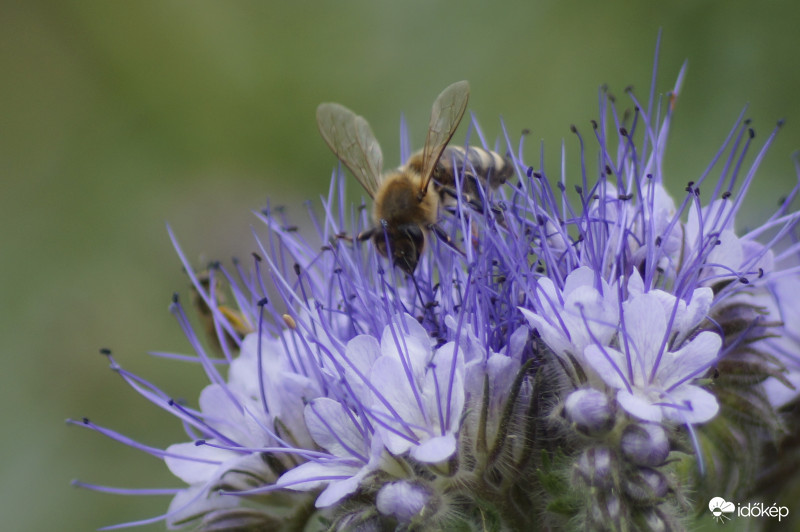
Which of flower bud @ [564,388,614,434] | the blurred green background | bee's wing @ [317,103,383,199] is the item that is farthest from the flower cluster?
the blurred green background

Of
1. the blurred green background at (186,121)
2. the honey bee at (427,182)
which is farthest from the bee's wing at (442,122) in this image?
the blurred green background at (186,121)

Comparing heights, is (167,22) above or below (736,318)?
above

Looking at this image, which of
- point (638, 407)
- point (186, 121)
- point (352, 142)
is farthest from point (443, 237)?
point (186, 121)

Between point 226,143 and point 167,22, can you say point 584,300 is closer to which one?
point 226,143

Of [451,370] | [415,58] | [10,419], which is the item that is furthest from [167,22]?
[451,370]

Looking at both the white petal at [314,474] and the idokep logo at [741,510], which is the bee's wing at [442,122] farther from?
the idokep logo at [741,510]

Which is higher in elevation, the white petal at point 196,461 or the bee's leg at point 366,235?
the bee's leg at point 366,235

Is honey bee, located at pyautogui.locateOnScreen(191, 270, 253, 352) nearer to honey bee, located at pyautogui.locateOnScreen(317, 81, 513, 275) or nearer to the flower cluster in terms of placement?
the flower cluster
